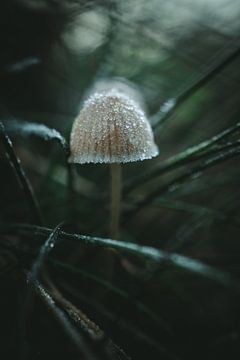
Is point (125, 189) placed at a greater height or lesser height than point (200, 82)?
lesser

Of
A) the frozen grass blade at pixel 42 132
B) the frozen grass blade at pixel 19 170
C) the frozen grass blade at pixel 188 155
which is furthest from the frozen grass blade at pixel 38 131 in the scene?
the frozen grass blade at pixel 188 155

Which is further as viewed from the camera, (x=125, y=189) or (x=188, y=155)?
(x=125, y=189)

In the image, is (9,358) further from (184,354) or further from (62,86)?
(62,86)

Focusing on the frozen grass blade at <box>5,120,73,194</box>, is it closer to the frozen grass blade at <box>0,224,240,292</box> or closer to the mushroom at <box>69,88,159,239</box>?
the mushroom at <box>69,88,159,239</box>

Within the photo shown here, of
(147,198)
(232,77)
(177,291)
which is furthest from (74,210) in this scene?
(232,77)

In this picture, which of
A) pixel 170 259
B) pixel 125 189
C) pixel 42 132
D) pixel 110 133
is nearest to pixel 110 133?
pixel 110 133

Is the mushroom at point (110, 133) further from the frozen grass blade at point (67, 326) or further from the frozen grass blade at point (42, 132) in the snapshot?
the frozen grass blade at point (67, 326)

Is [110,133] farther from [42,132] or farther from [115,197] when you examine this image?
[115,197]

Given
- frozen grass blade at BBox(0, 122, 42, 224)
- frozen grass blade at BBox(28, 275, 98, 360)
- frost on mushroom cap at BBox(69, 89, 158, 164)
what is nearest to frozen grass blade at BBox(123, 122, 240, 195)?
frost on mushroom cap at BBox(69, 89, 158, 164)

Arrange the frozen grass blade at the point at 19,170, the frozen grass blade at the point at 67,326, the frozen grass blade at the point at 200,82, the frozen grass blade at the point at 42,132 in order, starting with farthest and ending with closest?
the frozen grass blade at the point at 200,82, the frozen grass blade at the point at 42,132, the frozen grass blade at the point at 19,170, the frozen grass blade at the point at 67,326
